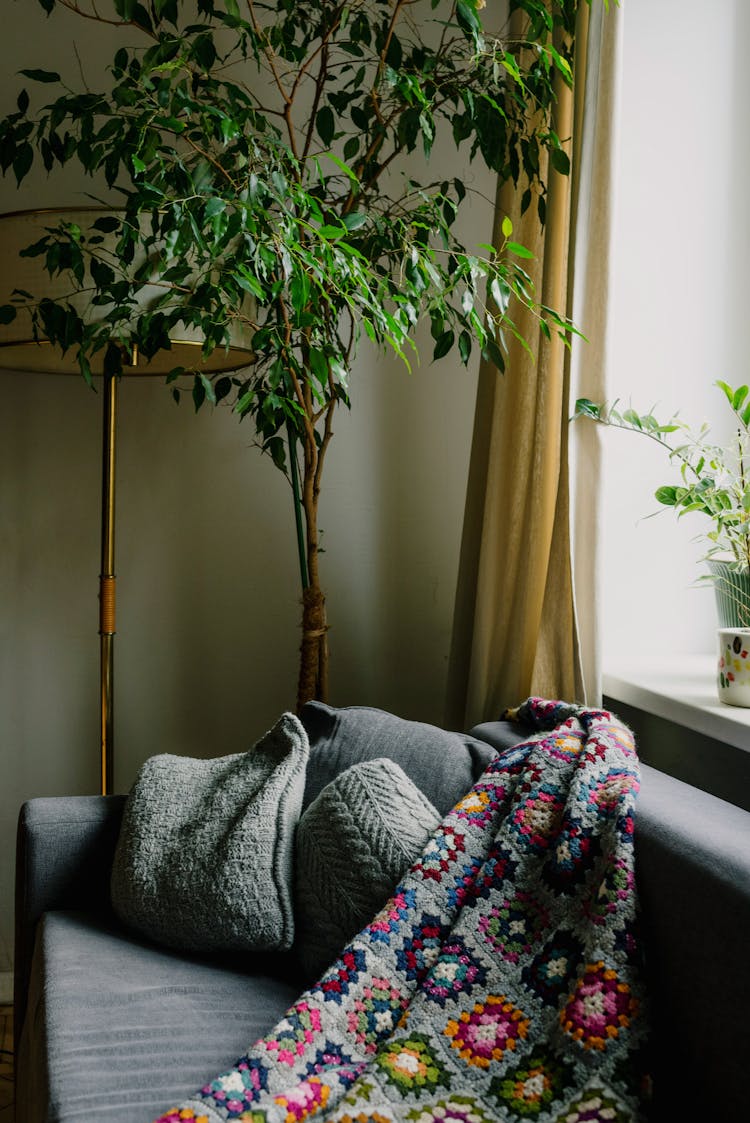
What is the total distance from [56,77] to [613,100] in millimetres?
988

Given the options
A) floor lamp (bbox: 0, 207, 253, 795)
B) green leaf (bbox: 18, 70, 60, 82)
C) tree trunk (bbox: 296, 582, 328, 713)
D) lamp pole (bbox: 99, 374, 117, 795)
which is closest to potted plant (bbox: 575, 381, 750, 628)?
tree trunk (bbox: 296, 582, 328, 713)

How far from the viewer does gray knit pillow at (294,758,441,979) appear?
1425 millimetres

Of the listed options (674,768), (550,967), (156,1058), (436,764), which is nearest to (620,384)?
(674,768)

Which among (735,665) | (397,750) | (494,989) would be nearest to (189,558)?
(397,750)

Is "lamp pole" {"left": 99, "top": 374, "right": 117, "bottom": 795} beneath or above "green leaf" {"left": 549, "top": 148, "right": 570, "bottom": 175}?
beneath

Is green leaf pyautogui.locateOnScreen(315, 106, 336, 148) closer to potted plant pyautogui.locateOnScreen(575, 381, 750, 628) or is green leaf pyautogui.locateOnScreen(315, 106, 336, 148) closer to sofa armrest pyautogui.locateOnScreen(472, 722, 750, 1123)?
potted plant pyautogui.locateOnScreen(575, 381, 750, 628)

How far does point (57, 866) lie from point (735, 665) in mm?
1175

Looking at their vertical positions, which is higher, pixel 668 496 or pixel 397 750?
pixel 668 496

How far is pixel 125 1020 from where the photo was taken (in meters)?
1.31

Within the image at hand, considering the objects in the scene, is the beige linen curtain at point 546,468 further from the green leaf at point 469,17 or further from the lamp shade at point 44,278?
the lamp shade at point 44,278

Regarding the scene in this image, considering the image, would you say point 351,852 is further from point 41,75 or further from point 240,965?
point 41,75

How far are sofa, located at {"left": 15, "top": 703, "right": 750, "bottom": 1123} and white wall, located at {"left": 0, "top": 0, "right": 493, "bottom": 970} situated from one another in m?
0.65

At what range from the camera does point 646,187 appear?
7.35 feet

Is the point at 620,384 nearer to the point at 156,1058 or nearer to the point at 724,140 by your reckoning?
the point at 724,140
